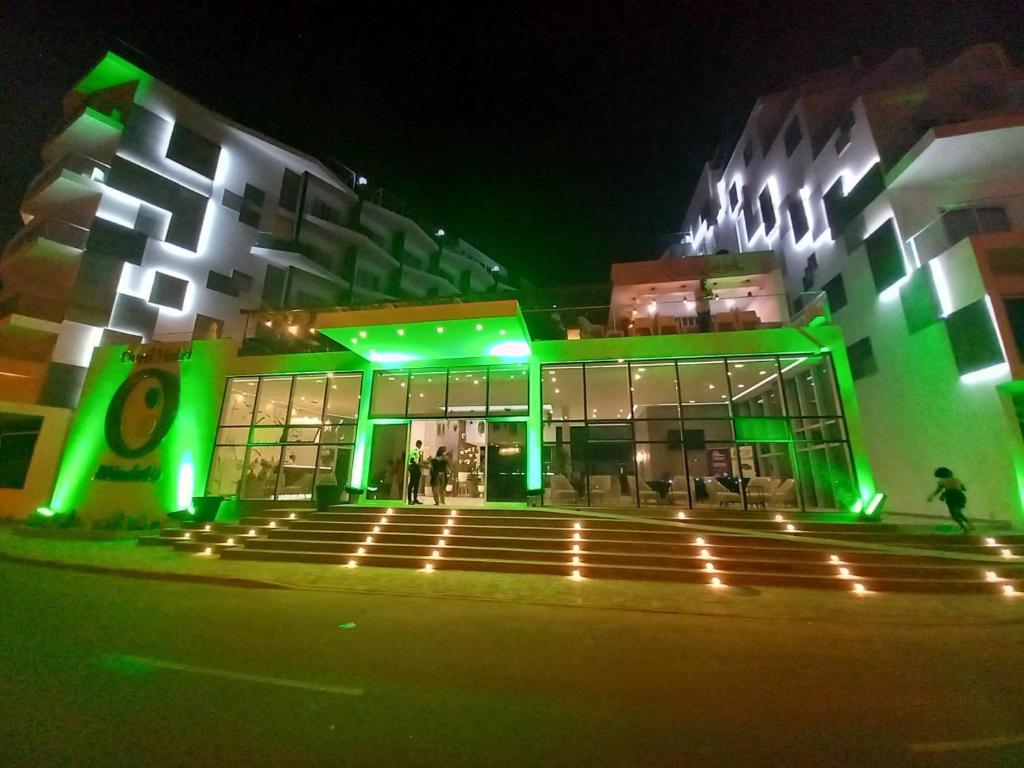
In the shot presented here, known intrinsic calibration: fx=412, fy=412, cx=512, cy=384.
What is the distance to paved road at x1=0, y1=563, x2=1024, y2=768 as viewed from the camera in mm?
2475

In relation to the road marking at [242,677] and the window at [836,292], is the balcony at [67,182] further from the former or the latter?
the window at [836,292]

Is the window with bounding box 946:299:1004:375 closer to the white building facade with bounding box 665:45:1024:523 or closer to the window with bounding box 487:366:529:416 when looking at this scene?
the white building facade with bounding box 665:45:1024:523

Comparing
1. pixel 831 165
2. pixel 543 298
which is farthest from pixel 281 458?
pixel 831 165

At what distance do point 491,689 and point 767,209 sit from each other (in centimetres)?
2502

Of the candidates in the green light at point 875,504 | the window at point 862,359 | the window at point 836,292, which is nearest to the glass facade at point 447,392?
the green light at point 875,504

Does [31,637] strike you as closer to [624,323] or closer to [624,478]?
[624,478]

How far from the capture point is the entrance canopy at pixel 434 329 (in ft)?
33.2

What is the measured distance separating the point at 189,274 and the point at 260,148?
341 inches

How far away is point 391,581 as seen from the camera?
22.6ft

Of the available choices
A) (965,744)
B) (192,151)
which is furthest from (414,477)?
(192,151)

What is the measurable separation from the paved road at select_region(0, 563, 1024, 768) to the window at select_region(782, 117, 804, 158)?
69.2ft

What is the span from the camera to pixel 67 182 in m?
18.9

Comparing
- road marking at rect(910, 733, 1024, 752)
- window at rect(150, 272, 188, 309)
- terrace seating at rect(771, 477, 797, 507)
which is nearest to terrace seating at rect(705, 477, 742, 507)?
terrace seating at rect(771, 477, 797, 507)

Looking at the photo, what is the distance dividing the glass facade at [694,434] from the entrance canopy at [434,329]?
6.98 feet
